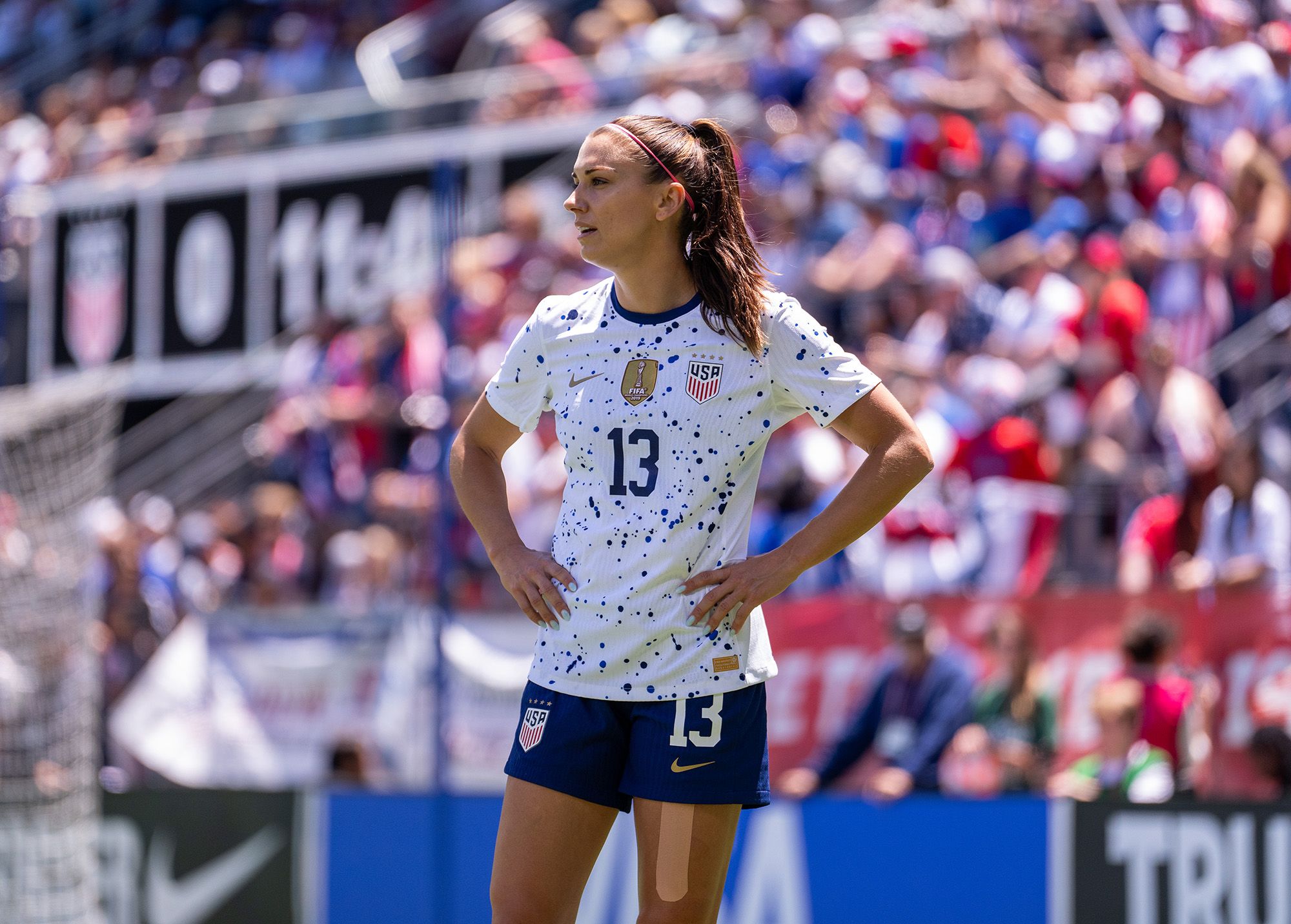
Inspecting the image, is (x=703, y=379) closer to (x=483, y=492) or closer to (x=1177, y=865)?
(x=483, y=492)

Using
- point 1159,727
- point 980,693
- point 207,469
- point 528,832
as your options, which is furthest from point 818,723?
point 207,469

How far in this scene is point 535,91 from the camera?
1298 cm

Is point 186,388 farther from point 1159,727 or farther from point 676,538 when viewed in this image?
point 676,538

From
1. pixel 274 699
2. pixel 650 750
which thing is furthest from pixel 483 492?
pixel 274 699

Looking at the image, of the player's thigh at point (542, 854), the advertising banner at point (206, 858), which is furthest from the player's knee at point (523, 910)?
the advertising banner at point (206, 858)

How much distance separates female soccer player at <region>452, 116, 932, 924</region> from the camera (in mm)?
3629

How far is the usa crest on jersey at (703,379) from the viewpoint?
369 cm

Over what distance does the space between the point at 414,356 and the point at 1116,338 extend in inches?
188

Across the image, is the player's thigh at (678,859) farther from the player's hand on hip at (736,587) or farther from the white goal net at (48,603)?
the white goal net at (48,603)

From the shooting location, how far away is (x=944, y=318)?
9.65 meters

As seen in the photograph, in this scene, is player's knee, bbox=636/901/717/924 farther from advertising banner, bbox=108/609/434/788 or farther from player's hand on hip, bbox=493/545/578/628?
advertising banner, bbox=108/609/434/788

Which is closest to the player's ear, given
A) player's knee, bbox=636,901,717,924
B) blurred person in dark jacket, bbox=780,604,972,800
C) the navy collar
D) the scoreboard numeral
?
the navy collar

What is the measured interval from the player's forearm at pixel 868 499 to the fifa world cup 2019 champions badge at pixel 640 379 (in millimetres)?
435

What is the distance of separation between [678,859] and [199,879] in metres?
5.20
